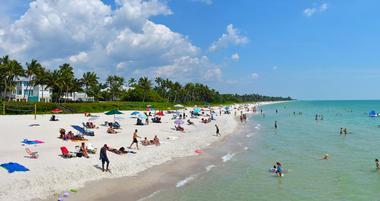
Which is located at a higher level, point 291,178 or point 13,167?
point 13,167

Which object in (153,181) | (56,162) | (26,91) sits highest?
(26,91)

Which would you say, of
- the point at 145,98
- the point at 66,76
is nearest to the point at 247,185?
the point at 66,76

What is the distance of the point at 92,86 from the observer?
4225 inches

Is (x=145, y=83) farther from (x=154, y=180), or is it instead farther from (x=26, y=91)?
(x=154, y=180)

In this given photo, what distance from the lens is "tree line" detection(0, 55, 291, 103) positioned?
80.4m

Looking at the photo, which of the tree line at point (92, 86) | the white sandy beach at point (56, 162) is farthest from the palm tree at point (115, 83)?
the white sandy beach at point (56, 162)

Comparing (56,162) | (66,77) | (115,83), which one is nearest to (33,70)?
(66,77)

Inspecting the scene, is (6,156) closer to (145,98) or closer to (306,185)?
(306,185)

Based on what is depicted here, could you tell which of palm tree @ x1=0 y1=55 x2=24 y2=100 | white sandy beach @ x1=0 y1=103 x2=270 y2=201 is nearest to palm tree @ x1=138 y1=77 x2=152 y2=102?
palm tree @ x1=0 y1=55 x2=24 y2=100

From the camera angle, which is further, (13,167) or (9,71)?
(9,71)

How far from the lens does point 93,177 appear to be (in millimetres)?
17906

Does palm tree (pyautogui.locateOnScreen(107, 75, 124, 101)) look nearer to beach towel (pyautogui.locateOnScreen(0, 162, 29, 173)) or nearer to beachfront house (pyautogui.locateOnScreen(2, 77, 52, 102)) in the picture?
beachfront house (pyautogui.locateOnScreen(2, 77, 52, 102))

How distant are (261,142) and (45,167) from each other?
24.6m

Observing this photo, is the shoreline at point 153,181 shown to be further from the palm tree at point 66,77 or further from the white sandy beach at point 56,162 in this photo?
the palm tree at point 66,77
